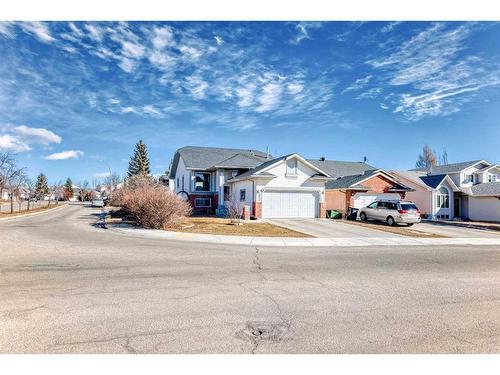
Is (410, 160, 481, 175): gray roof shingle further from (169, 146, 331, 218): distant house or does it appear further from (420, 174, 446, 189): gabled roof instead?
(169, 146, 331, 218): distant house

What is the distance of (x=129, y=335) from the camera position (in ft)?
14.3

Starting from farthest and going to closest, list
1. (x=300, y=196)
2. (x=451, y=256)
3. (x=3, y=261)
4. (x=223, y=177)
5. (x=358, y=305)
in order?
1. (x=223, y=177)
2. (x=300, y=196)
3. (x=451, y=256)
4. (x=3, y=261)
5. (x=358, y=305)

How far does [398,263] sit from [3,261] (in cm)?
1204

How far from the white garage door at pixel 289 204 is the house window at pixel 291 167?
1.68 metres

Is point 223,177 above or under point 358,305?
above

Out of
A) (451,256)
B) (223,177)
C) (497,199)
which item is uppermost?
(223,177)

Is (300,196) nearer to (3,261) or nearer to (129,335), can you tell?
(3,261)

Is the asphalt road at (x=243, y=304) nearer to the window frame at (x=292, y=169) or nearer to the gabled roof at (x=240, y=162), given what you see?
the window frame at (x=292, y=169)

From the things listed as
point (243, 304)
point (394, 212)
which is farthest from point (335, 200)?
point (243, 304)

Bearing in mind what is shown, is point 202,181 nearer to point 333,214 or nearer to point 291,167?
point 291,167

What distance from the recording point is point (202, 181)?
33031 millimetres

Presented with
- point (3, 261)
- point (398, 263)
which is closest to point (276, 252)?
point (398, 263)

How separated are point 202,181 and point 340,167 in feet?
62.6

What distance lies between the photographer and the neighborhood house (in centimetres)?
2598
